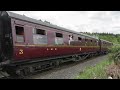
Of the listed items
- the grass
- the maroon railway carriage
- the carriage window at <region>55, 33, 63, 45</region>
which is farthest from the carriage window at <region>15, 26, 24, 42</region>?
the carriage window at <region>55, 33, 63, 45</region>

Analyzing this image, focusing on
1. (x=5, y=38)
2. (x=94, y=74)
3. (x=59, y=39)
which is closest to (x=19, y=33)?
(x=5, y=38)

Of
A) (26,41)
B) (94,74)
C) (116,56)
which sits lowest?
(94,74)

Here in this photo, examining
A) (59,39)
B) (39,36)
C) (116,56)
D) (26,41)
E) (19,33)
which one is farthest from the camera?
(59,39)

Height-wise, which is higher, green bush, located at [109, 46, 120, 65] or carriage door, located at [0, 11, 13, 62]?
carriage door, located at [0, 11, 13, 62]

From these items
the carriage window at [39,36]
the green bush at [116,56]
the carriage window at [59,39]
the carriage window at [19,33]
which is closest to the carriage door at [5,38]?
the carriage window at [19,33]

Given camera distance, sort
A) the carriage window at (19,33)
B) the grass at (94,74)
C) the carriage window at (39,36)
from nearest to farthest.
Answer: the grass at (94,74) → the carriage window at (19,33) → the carriage window at (39,36)

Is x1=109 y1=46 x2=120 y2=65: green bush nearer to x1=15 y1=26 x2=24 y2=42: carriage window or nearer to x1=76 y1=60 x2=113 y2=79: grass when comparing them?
x1=76 y1=60 x2=113 y2=79: grass

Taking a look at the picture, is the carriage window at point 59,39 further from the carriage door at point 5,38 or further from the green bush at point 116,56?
the carriage door at point 5,38

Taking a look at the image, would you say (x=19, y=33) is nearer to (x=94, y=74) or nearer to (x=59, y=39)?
(x=94, y=74)
